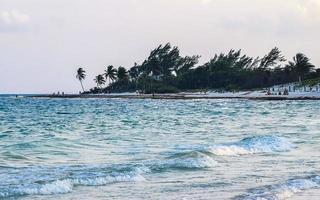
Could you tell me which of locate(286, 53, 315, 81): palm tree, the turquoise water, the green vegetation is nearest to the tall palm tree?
the green vegetation

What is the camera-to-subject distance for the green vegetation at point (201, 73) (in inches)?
4780

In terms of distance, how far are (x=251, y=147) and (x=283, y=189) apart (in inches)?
324

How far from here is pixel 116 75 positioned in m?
163

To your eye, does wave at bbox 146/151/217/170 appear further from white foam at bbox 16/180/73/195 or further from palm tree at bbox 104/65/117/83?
palm tree at bbox 104/65/117/83

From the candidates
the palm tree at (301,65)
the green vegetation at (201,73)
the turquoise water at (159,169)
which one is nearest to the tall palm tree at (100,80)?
the green vegetation at (201,73)

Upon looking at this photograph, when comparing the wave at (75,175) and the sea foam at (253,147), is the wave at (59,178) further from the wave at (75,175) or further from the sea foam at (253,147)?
the sea foam at (253,147)

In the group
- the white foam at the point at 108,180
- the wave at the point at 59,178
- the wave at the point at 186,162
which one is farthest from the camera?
the wave at the point at 186,162

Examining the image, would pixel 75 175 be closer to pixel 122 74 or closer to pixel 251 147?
pixel 251 147

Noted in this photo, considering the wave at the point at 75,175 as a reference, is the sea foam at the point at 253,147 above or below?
below

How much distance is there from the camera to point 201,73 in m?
141

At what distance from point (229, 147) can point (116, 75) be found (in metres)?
144

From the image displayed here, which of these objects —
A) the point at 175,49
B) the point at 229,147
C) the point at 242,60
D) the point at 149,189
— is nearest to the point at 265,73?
the point at 242,60

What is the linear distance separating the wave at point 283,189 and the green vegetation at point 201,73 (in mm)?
95831

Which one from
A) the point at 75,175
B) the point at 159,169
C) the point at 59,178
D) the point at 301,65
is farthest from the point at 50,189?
the point at 301,65
